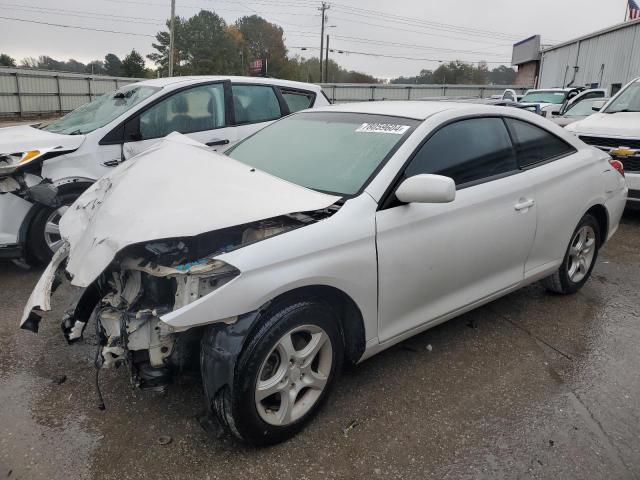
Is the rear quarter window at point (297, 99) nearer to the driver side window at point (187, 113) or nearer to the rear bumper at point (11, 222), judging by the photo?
the driver side window at point (187, 113)

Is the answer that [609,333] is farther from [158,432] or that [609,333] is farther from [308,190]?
[158,432]

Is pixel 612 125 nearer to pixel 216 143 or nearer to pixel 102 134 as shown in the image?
pixel 216 143

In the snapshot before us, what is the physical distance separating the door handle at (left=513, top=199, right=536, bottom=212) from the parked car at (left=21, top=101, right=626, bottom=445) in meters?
0.02

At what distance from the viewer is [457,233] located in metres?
3.03

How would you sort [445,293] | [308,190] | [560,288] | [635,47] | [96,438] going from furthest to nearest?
1. [635,47]
2. [560,288]
3. [445,293]
4. [308,190]
5. [96,438]

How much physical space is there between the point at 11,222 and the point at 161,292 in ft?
9.08

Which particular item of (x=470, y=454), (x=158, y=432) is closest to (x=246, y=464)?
(x=158, y=432)

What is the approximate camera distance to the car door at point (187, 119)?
5145 millimetres

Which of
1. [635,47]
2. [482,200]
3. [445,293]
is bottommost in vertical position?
[445,293]

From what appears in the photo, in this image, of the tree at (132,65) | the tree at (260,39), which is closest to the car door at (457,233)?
the tree at (132,65)

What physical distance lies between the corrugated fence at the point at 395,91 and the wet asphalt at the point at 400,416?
30263 millimetres

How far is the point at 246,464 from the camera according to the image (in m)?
2.37

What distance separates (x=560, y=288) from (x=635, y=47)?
24.5 metres

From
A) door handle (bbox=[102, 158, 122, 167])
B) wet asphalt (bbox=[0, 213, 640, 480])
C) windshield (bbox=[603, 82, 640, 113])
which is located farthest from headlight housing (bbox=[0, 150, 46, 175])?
windshield (bbox=[603, 82, 640, 113])
